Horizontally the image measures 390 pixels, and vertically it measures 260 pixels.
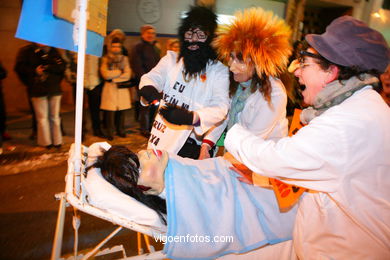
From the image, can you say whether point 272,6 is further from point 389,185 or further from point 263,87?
point 389,185

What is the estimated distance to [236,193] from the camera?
1.71m

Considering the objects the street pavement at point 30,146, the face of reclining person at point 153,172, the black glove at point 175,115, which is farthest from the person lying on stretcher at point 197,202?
the street pavement at point 30,146

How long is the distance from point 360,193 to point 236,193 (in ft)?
2.19

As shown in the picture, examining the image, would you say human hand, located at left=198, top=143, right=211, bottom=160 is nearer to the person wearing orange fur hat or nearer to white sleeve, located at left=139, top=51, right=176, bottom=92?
the person wearing orange fur hat

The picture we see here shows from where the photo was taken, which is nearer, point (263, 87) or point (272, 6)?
point (263, 87)

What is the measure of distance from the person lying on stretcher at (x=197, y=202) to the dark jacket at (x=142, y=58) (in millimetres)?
3902

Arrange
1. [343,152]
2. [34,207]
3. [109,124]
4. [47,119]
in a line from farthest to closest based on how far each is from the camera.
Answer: [109,124] < [47,119] < [34,207] < [343,152]

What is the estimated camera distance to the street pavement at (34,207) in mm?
2574

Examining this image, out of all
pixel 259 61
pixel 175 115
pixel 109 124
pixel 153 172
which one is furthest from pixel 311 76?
pixel 109 124

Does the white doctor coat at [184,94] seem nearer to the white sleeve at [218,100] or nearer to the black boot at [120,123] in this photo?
the white sleeve at [218,100]

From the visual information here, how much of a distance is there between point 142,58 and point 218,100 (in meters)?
3.39

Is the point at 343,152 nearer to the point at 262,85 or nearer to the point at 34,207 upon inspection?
the point at 262,85

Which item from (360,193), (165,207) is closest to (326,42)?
(360,193)

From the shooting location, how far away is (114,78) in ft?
16.5
